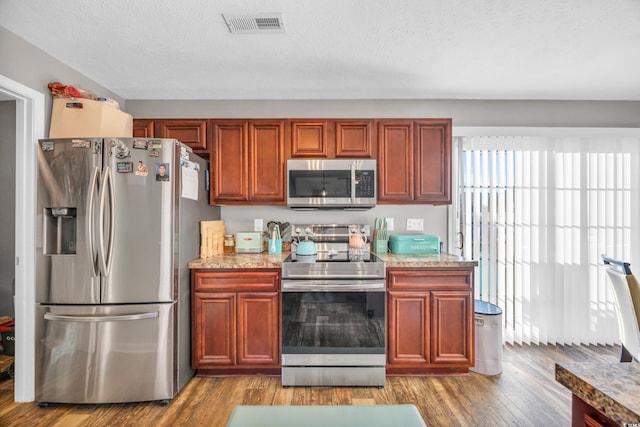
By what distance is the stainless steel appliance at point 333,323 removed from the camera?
8.07 feet

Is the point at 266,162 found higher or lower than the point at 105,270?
higher

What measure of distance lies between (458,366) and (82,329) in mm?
2777

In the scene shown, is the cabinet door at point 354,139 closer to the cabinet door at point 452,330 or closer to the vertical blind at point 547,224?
the vertical blind at point 547,224

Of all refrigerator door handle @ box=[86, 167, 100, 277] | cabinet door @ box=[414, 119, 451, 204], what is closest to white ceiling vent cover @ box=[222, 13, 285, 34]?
refrigerator door handle @ box=[86, 167, 100, 277]

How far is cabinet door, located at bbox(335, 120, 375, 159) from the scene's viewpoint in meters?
2.99

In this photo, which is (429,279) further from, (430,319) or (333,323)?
(333,323)

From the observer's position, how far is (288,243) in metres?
3.23

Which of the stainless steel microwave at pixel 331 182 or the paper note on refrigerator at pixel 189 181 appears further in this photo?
the stainless steel microwave at pixel 331 182

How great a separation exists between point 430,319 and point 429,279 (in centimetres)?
32

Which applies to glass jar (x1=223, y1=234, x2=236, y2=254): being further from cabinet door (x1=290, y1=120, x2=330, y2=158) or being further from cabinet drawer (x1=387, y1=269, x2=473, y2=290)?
cabinet drawer (x1=387, y1=269, x2=473, y2=290)

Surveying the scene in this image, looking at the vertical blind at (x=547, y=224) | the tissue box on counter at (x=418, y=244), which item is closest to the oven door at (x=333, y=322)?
the tissue box on counter at (x=418, y=244)

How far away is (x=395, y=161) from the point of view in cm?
300

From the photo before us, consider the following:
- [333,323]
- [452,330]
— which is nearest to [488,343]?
[452,330]

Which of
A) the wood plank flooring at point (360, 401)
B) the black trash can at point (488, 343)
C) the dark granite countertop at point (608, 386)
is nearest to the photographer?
the dark granite countertop at point (608, 386)
